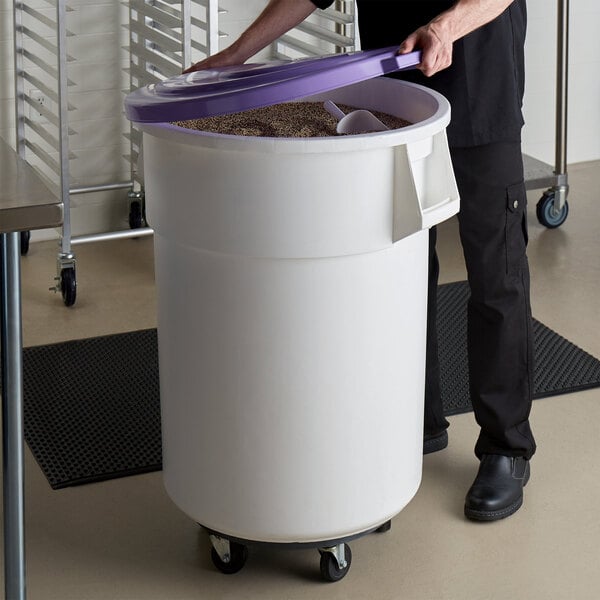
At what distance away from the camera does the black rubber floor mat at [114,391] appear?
9.25 feet

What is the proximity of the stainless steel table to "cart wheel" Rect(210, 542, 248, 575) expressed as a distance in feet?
1.31

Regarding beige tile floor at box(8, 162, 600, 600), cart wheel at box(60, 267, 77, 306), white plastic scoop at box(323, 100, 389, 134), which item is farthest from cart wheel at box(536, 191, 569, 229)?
white plastic scoop at box(323, 100, 389, 134)

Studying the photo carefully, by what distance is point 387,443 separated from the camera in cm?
220

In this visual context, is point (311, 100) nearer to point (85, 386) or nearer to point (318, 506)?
point (318, 506)

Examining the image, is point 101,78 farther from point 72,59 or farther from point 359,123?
point 359,123

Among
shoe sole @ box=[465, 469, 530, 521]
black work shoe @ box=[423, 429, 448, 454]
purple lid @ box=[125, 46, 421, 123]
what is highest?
purple lid @ box=[125, 46, 421, 123]

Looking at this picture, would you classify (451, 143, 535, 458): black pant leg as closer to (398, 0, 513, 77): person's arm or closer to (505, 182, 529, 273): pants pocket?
(505, 182, 529, 273): pants pocket

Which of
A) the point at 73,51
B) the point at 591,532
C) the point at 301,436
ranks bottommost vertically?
the point at 591,532

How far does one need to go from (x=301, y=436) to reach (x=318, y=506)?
154mm

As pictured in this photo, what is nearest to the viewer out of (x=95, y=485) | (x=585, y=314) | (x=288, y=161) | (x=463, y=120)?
(x=288, y=161)

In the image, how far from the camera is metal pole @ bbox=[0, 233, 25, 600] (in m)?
1.93

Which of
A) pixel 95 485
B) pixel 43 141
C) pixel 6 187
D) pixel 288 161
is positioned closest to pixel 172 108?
pixel 288 161

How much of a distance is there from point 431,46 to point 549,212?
2452 millimetres

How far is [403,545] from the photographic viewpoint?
8.11ft
